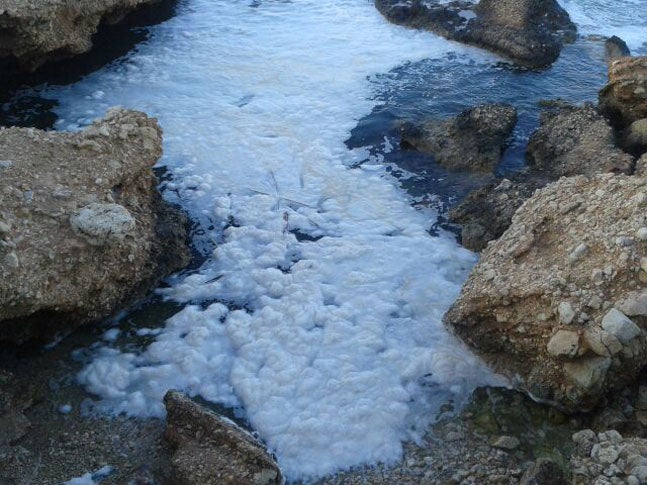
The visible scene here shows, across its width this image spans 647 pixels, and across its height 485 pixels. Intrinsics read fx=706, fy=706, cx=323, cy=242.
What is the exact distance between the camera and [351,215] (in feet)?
23.3

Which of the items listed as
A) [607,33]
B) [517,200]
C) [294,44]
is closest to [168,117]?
[294,44]

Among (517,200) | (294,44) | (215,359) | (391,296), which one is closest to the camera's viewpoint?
(215,359)

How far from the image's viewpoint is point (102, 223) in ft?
18.3

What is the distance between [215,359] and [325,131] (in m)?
3.86

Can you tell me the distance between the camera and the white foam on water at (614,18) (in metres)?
11.2

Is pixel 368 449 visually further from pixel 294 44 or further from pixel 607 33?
pixel 607 33

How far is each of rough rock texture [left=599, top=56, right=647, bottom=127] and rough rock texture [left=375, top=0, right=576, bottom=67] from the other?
7.64 ft

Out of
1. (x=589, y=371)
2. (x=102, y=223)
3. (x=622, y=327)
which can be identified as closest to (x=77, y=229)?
(x=102, y=223)

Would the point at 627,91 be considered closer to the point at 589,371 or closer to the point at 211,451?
the point at 589,371

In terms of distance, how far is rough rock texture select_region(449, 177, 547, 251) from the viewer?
6.61m

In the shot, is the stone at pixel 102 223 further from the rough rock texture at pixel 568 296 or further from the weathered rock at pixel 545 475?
the weathered rock at pixel 545 475

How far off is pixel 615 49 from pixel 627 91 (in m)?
3.00

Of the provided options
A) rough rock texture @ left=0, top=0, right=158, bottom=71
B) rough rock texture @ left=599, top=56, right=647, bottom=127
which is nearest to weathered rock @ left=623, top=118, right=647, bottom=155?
rough rock texture @ left=599, top=56, right=647, bottom=127

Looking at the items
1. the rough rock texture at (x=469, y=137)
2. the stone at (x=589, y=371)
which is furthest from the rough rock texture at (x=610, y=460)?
the rough rock texture at (x=469, y=137)
